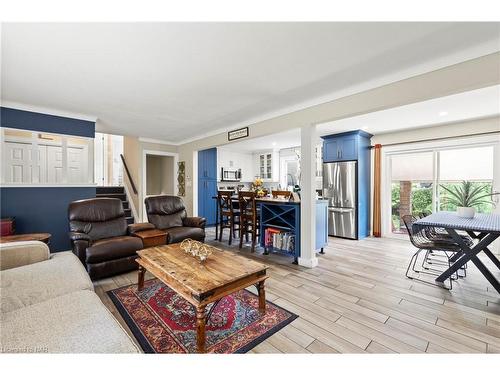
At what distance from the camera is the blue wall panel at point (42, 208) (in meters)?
3.44

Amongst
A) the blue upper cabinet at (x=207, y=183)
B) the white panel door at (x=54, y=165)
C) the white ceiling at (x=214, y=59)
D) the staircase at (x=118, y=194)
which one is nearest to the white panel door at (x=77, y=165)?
the white panel door at (x=54, y=165)

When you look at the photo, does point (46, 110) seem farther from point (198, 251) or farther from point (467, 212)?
point (467, 212)

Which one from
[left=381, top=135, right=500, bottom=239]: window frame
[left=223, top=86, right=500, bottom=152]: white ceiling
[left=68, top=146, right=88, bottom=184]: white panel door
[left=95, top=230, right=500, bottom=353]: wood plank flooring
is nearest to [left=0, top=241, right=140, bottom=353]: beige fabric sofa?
[left=95, top=230, right=500, bottom=353]: wood plank flooring

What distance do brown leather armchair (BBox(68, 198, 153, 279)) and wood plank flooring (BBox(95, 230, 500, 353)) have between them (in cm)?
19

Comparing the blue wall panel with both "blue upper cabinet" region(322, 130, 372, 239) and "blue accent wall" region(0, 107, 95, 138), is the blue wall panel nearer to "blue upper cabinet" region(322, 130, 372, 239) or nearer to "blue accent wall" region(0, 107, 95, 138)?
"blue accent wall" region(0, 107, 95, 138)

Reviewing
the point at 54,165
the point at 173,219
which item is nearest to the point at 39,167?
the point at 54,165

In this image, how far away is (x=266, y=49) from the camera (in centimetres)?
196

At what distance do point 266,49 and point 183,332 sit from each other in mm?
2525

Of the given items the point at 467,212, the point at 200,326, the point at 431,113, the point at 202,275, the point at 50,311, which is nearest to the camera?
the point at 50,311

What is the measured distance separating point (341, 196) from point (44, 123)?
5.98m

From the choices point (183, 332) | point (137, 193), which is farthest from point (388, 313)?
point (137, 193)

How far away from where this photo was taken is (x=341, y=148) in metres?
5.29
